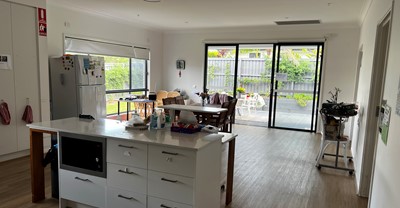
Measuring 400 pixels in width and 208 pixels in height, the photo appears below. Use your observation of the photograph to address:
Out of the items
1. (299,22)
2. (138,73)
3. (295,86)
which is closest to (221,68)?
(295,86)

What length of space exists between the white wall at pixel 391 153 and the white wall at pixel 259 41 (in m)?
4.64

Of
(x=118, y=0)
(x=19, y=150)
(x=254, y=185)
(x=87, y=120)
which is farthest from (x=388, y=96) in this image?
(x=19, y=150)

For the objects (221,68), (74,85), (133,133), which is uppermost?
(221,68)

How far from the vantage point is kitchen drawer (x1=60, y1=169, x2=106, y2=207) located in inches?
103

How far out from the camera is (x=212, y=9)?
5.33m

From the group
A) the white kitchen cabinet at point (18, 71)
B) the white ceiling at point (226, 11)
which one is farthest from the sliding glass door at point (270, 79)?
the white kitchen cabinet at point (18, 71)

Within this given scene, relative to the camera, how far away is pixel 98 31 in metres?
6.30

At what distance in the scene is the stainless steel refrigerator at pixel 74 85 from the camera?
16.3 feet

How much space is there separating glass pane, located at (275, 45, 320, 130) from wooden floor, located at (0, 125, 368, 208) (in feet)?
6.52

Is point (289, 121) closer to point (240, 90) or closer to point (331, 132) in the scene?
point (240, 90)

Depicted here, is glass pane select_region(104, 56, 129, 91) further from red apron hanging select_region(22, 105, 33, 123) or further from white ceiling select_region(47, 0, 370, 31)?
red apron hanging select_region(22, 105, 33, 123)

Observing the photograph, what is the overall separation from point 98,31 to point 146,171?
4.82m

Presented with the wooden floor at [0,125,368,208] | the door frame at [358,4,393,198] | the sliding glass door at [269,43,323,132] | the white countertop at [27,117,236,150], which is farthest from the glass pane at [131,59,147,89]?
the door frame at [358,4,393,198]

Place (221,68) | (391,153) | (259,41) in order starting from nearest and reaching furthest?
(391,153) → (259,41) → (221,68)
